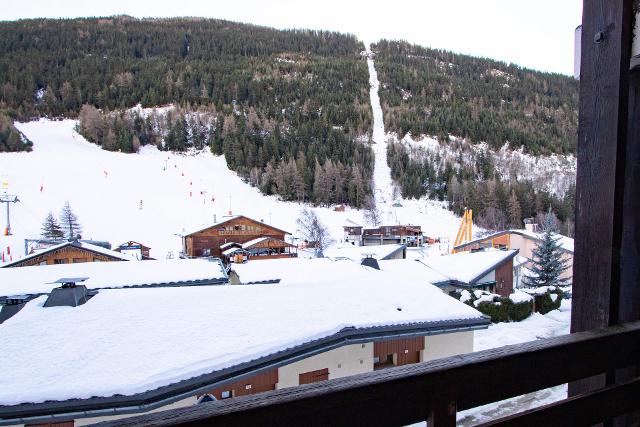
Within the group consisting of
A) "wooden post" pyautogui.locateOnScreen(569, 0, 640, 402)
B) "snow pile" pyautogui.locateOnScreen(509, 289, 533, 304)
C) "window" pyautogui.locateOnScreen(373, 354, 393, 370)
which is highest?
"wooden post" pyautogui.locateOnScreen(569, 0, 640, 402)

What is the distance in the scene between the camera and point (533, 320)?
1452 centimetres

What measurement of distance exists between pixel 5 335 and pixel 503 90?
137332 millimetres

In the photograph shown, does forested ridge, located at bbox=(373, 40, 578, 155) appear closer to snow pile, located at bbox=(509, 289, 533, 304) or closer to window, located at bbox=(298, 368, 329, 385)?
snow pile, located at bbox=(509, 289, 533, 304)

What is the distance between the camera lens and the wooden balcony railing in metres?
0.68

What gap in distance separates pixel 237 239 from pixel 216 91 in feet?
253

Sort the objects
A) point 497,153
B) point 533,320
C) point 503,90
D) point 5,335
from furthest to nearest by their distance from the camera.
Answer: point 503,90
point 497,153
point 533,320
point 5,335

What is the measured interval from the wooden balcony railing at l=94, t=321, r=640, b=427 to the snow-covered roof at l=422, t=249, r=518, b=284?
56.6ft

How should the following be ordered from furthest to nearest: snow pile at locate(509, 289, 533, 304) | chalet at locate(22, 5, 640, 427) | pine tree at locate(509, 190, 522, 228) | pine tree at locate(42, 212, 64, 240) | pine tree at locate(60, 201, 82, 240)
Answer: pine tree at locate(509, 190, 522, 228)
pine tree at locate(60, 201, 82, 240)
pine tree at locate(42, 212, 64, 240)
snow pile at locate(509, 289, 533, 304)
chalet at locate(22, 5, 640, 427)

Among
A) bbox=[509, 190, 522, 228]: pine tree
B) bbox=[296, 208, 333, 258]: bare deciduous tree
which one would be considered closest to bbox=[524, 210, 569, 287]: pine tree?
bbox=[296, 208, 333, 258]: bare deciduous tree

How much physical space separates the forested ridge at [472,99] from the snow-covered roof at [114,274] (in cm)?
7811

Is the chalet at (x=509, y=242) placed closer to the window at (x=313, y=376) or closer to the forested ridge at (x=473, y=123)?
the forested ridge at (x=473, y=123)

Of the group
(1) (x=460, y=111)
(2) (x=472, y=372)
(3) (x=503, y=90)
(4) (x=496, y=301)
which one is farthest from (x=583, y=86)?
(3) (x=503, y=90)

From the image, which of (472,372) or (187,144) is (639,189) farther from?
(187,144)

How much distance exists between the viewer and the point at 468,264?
64.5 feet
